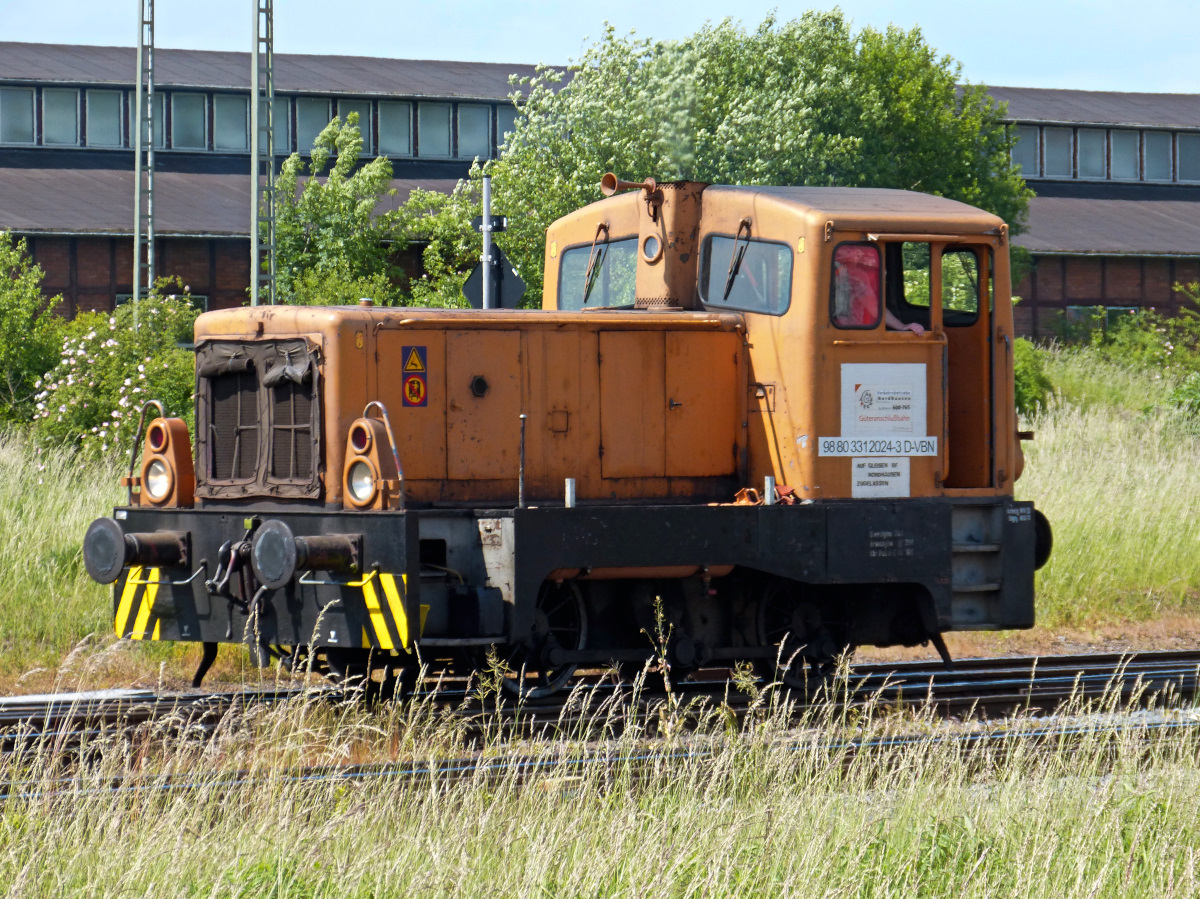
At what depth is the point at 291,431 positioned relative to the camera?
8414 mm

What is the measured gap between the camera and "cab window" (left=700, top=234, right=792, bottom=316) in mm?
8688

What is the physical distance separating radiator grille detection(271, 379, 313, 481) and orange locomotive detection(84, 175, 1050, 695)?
2 centimetres

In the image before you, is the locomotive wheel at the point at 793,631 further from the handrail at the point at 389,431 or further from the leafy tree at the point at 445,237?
the leafy tree at the point at 445,237

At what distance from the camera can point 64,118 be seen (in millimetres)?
41094

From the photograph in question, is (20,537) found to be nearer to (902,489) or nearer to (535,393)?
(535,393)

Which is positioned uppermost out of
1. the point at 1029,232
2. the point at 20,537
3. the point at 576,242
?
the point at 1029,232

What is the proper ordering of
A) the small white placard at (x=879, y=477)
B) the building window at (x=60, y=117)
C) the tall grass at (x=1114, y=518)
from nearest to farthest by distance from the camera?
the small white placard at (x=879, y=477), the tall grass at (x=1114, y=518), the building window at (x=60, y=117)

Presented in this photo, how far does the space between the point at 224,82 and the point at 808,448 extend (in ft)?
122

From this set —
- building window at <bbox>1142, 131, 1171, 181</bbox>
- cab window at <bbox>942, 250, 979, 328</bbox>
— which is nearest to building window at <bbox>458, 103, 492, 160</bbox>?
building window at <bbox>1142, 131, 1171, 181</bbox>

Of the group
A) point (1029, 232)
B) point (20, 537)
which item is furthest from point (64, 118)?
point (20, 537)

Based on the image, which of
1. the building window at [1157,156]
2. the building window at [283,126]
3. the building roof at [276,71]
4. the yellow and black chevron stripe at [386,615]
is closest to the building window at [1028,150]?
the building window at [1157,156]

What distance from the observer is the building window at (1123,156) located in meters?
48.3

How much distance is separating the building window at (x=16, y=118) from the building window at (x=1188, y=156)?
1380 inches

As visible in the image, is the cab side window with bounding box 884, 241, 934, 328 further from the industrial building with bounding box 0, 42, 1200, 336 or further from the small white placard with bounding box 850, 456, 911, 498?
the industrial building with bounding box 0, 42, 1200, 336
